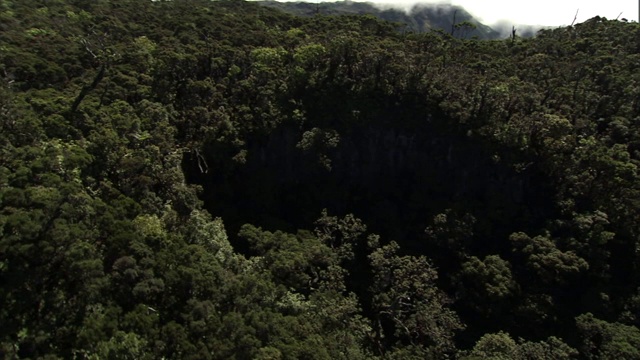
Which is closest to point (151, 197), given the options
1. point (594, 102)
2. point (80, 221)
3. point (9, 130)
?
point (80, 221)

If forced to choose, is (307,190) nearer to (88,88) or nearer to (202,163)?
(202,163)

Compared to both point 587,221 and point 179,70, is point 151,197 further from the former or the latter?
point 587,221

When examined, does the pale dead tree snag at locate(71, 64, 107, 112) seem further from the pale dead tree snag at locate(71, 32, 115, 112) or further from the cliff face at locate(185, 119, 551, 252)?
the cliff face at locate(185, 119, 551, 252)

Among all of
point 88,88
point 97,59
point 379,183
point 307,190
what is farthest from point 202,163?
point 379,183

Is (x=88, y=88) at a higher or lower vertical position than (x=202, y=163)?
higher

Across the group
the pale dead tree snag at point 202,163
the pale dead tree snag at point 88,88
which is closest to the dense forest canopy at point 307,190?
the pale dead tree snag at point 88,88

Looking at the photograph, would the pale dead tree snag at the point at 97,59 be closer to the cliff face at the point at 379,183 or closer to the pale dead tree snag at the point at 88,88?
the pale dead tree snag at the point at 88,88
